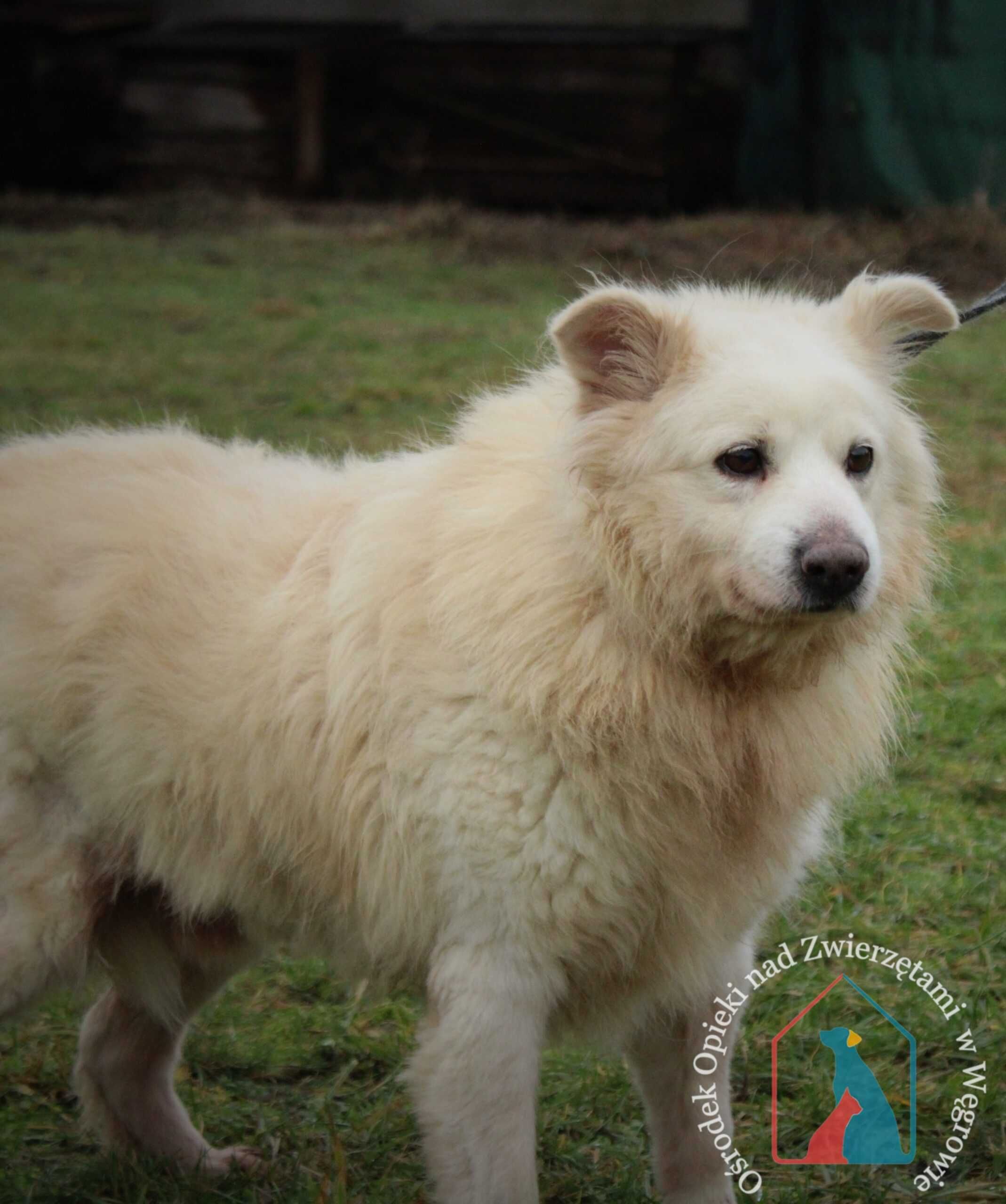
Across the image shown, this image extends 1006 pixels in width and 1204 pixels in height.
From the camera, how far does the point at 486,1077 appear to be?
113 inches

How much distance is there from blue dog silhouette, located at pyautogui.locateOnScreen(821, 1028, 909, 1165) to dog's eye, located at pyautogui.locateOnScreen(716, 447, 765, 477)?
176cm

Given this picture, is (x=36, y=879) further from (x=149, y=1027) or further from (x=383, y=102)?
(x=383, y=102)

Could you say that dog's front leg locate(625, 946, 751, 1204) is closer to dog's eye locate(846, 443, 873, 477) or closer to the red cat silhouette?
the red cat silhouette

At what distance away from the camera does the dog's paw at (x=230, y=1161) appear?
3545 millimetres

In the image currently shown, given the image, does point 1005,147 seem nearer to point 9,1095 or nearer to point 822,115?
point 822,115

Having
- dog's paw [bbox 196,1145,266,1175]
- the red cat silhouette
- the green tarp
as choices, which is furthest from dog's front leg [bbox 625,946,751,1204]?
the green tarp


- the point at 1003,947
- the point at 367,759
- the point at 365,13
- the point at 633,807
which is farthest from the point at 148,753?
the point at 365,13

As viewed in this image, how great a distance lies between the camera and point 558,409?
320 cm

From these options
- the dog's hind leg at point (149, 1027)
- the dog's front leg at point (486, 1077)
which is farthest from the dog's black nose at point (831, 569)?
the dog's hind leg at point (149, 1027)

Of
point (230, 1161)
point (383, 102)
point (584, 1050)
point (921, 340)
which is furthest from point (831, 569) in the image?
point (383, 102)

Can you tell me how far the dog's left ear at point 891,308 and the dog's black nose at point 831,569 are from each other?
671mm

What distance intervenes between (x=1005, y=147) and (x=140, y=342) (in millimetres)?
7744

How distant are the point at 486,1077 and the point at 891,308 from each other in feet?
6.05

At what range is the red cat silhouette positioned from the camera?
3.50 metres
